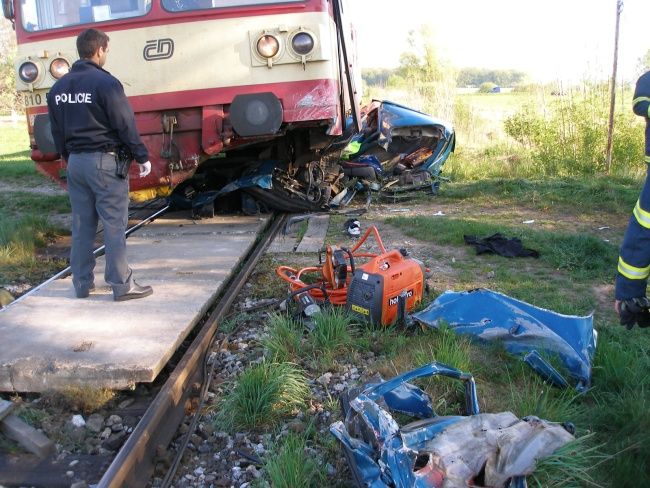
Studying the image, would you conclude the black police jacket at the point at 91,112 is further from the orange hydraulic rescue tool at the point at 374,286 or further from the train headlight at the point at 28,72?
the train headlight at the point at 28,72

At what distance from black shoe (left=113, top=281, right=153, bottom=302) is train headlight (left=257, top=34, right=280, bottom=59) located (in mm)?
2953

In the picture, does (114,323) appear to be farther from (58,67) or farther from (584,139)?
(584,139)

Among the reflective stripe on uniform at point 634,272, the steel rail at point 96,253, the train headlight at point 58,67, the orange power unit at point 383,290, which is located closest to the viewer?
the reflective stripe on uniform at point 634,272

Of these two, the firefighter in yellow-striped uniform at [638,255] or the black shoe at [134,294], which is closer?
the firefighter in yellow-striped uniform at [638,255]

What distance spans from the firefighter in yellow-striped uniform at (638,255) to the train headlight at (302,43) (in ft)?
14.7

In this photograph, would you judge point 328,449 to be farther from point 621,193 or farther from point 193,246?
point 621,193

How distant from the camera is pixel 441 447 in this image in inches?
97.4

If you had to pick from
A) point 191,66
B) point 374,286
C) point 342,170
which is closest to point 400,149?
point 342,170

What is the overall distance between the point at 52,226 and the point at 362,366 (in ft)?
17.1

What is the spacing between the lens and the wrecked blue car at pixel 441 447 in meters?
2.36

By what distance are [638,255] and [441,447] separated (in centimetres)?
110

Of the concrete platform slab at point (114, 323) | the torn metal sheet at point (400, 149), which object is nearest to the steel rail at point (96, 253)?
the concrete platform slab at point (114, 323)

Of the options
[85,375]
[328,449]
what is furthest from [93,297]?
[328,449]

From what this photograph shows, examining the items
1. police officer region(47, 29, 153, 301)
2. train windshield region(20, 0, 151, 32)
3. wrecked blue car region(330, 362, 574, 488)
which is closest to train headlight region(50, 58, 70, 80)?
train windshield region(20, 0, 151, 32)
